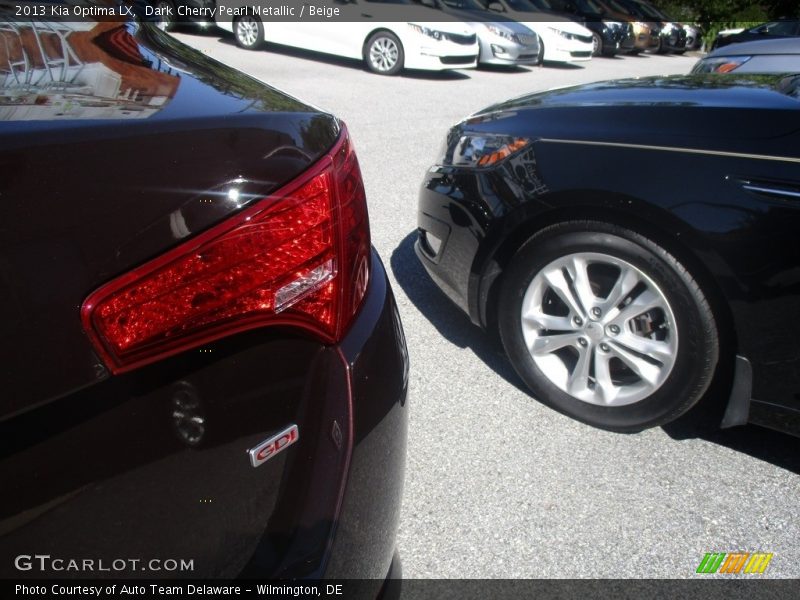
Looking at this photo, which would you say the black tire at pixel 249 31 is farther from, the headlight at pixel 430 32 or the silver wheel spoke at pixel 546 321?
the silver wheel spoke at pixel 546 321

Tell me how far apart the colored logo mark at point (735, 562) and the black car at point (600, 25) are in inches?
768

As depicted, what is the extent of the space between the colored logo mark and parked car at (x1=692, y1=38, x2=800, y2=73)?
187 inches

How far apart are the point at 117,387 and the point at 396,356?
64cm

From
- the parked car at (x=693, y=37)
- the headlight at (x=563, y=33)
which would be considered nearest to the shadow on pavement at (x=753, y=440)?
the headlight at (x=563, y=33)

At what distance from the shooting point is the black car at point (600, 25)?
20.1 metres

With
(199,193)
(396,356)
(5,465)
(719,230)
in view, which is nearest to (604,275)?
(719,230)

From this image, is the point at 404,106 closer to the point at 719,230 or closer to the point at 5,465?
the point at 719,230

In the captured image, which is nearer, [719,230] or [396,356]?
[396,356]

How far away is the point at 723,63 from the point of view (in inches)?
239

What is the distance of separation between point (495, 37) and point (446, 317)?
11.7 metres

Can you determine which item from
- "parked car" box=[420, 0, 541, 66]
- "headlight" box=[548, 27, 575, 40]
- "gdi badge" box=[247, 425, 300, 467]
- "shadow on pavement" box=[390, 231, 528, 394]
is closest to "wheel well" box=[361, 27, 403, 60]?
"parked car" box=[420, 0, 541, 66]

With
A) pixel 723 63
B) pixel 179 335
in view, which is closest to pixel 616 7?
pixel 723 63

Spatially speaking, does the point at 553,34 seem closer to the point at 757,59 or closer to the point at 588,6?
the point at 588,6

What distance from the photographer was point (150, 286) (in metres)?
1.00
